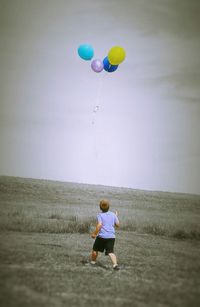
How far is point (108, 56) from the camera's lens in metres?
6.64

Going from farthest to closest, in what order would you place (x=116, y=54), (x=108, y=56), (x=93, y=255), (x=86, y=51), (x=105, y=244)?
1. (x=86, y=51)
2. (x=108, y=56)
3. (x=116, y=54)
4. (x=93, y=255)
5. (x=105, y=244)

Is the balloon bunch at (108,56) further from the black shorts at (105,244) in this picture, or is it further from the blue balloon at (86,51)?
the black shorts at (105,244)

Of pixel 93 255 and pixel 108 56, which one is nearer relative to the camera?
pixel 93 255

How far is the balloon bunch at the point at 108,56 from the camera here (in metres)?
6.46

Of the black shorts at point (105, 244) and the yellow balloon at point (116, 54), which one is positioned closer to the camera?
the black shorts at point (105, 244)

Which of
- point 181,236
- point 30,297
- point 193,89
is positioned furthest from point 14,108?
point 30,297

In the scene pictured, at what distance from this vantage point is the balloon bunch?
646cm

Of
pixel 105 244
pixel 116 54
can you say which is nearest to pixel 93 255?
pixel 105 244

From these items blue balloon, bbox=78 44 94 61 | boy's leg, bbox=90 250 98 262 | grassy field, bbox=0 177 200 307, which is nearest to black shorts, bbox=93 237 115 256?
boy's leg, bbox=90 250 98 262

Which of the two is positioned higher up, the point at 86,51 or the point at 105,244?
the point at 86,51

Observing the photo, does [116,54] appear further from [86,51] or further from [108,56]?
[86,51]

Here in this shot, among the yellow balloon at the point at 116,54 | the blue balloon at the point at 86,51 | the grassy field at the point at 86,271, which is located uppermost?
the blue balloon at the point at 86,51

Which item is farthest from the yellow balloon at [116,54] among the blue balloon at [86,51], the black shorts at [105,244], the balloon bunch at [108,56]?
the black shorts at [105,244]

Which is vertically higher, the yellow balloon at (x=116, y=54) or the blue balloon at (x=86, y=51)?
the blue balloon at (x=86, y=51)
